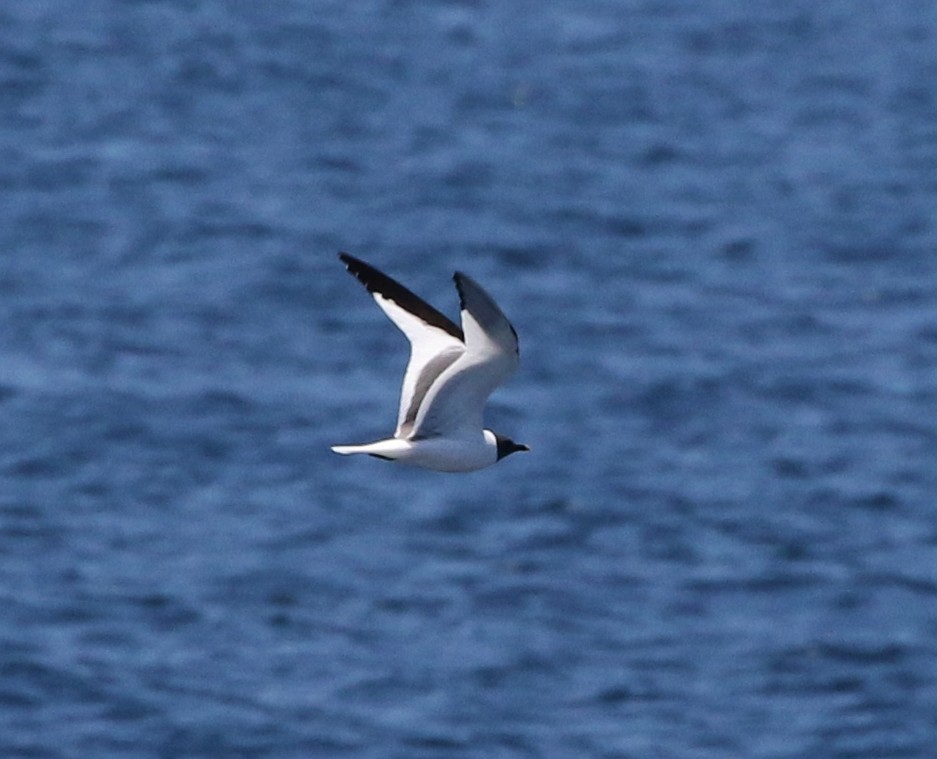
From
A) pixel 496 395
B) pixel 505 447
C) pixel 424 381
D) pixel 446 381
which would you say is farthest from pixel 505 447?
pixel 496 395

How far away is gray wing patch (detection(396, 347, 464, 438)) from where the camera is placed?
504 inches

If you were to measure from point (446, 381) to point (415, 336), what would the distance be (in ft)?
2.88

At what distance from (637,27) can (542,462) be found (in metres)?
15.7

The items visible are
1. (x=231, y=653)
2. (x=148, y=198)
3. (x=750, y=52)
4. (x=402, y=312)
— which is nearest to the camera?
(x=402, y=312)

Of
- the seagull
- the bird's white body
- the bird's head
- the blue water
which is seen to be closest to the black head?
the bird's head

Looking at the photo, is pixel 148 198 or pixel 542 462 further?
pixel 148 198

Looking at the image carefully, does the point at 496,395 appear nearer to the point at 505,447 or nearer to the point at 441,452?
the point at 505,447

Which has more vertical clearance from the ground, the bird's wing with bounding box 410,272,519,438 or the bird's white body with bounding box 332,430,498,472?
the bird's wing with bounding box 410,272,519,438

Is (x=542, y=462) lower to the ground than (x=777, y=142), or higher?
lower

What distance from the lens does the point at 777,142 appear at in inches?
1658

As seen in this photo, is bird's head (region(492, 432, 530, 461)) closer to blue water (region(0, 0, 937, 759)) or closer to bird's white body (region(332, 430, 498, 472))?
bird's white body (region(332, 430, 498, 472))

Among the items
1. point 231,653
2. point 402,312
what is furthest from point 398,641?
point 402,312

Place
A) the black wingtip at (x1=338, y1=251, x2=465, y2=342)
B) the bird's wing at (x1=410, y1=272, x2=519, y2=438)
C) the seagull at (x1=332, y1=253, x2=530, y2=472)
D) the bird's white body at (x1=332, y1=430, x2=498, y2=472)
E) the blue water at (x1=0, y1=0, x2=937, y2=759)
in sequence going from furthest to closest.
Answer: the blue water at (x1=0, y1=0, x2=937, y2=759)
the black wingtip at (x1=338, y1=251, x2=465, y2=342)
the bird's white body at (x1=332, y1=430, x2=498, y2=472)
the seagull at (x1=332, y1=253, x2=530, y2=472)
the bird's wing at (x1=410, y1=272, x2=519, y2=438)

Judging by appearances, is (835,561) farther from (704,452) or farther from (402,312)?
(402,312)
